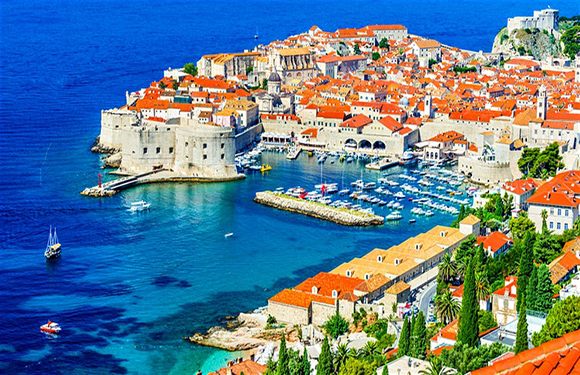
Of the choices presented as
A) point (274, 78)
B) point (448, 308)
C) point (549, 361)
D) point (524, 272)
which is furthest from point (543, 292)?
point (274, 78)

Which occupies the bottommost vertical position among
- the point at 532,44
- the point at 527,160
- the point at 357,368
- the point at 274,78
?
the point at 357,368

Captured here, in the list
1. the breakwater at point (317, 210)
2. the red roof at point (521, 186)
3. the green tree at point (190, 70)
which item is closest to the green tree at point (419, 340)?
the breakwater at point (317, 210)

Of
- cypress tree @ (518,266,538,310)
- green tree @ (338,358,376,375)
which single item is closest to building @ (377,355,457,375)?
green tree @ (338,358,376,375)

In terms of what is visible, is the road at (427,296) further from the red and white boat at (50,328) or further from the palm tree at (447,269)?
the red and white boat at (50,328)

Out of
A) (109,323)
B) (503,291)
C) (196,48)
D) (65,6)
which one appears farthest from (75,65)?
(65,6)

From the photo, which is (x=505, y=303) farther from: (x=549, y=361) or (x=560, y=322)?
(x=549, y=361)

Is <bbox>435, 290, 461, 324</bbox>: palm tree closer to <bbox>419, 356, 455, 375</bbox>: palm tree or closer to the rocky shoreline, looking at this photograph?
the rocky shoreline

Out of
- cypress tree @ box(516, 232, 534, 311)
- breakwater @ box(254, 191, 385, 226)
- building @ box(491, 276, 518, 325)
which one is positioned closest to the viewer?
cypress tree @ box(516, 232, 534, 311)
